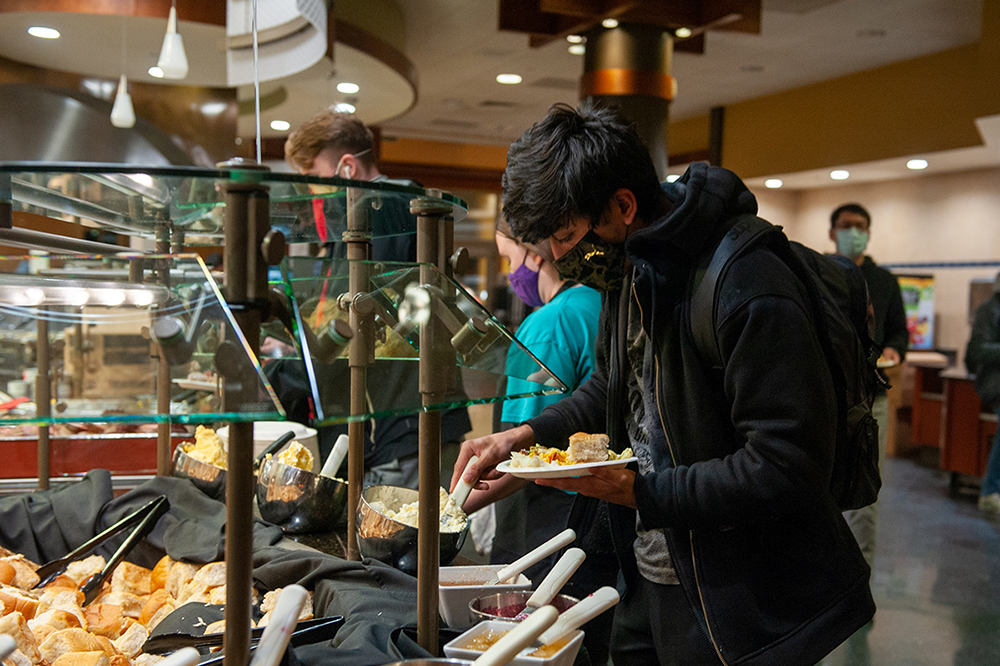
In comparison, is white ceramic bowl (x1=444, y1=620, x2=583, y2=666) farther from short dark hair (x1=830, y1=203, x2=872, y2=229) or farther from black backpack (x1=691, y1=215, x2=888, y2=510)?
short dark hair (x1=830, y1=203, x2=872, y2=229)

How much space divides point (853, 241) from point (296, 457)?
362 cm

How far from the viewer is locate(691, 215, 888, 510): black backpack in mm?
1316

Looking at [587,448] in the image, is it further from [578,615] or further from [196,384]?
[196,384]

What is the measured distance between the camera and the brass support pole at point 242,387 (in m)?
0.82

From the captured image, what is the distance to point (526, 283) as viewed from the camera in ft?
9.28

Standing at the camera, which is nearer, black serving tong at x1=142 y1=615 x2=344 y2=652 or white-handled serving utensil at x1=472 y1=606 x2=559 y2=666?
white-handled serving utensil at x1=472 y1=606 x2=559 y2=666

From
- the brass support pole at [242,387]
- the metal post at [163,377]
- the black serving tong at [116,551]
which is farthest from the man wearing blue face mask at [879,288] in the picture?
the brass support pole at [242,387]

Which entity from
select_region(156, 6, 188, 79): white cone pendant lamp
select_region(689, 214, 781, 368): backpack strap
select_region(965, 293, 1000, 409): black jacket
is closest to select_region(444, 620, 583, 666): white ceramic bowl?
select_region(689, 214, 781, 368): backpack strap

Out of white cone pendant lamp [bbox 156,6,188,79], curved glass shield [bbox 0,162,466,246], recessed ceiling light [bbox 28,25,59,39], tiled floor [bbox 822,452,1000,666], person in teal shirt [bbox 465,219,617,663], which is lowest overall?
tiled floor [bbox 822,452,1000,666]

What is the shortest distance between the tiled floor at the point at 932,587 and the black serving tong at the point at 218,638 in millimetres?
2815

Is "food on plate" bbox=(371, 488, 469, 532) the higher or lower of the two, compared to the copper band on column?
lower

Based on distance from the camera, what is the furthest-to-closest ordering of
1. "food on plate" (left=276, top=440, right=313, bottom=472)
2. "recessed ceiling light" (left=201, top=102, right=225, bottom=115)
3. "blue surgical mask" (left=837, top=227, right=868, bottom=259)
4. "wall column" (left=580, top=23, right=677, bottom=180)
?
"recessed ceiling light" (left=201, top=102, right=225, bottom=115) → "wall column" (left=580, top=23, right=677, bottom=180) → "blue surgical mask" (left=837, top=227, right=868, bottom=259) → "food on plate" (left=276, top=440, right=313, bottom=472)

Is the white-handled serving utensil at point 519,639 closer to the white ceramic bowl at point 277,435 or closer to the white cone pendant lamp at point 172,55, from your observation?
the white ceramic bowl at point 277,435

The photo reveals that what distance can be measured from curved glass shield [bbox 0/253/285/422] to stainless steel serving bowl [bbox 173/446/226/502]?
2.54 ft
